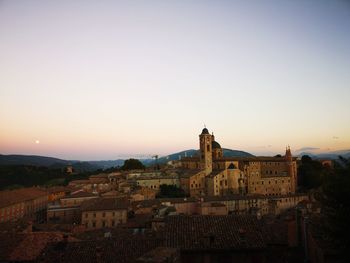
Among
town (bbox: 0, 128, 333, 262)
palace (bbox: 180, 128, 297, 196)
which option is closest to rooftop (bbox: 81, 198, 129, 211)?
town (bbox: 0, 128, 333, 262)

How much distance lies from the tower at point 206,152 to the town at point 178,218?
7.3 inches

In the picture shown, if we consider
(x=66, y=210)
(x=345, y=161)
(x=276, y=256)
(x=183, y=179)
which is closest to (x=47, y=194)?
(x=66, y=210)

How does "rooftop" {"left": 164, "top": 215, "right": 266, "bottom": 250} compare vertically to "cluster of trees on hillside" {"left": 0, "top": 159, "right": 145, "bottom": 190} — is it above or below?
below

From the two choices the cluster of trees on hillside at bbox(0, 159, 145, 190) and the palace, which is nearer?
the palace

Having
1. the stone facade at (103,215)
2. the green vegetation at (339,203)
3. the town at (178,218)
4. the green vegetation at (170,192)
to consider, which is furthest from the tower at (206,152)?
the green vegetation at (339,203)

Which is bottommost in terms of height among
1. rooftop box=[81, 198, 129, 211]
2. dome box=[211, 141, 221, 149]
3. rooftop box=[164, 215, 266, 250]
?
rooftop box=[81, 198, 129, 211]

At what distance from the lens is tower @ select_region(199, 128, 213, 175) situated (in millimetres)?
64188

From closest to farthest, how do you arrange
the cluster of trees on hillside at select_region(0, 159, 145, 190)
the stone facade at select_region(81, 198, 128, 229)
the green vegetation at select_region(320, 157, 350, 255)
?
the green vegetation at select_region(320, 157, 350, 255) → the stone facade at select_region(81, 198, 128, 229) → the cluster of trees on hillside at select_region(0, 159, 145, 190)

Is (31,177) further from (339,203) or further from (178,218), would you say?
(339,203)

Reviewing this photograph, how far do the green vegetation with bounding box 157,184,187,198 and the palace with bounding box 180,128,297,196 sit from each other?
7.26 feet

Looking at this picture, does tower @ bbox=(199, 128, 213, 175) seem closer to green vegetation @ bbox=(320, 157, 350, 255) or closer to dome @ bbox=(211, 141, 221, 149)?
dome @ bbox=(211, 141, 221, 149)

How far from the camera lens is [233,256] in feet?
41.5

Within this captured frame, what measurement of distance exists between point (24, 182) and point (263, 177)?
52.5 metres

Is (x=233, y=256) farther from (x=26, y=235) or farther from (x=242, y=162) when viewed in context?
(x=242, y=162)
